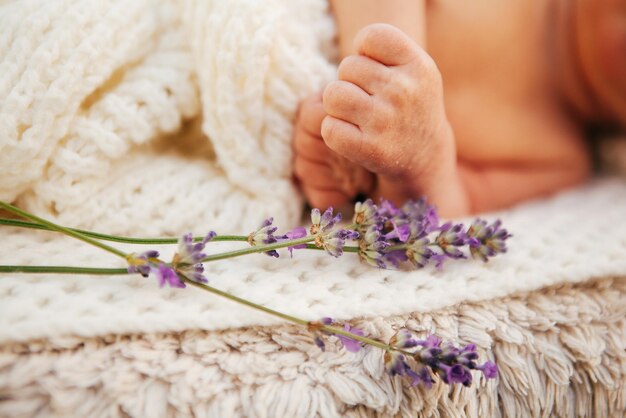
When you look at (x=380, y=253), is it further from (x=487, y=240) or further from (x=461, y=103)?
(x=461, y=103)

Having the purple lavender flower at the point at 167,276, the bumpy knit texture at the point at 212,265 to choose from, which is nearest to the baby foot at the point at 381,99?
the bumpy knit texture at the point at 212,265

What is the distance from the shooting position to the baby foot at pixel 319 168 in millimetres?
623

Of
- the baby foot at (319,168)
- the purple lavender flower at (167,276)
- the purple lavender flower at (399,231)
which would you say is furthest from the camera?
the baby foot at (319,168)

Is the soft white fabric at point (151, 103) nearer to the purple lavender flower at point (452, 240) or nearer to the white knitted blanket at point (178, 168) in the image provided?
the white knitted blanket at point (178, 168)

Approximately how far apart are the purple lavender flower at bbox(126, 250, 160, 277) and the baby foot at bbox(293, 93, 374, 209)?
0.89 ft

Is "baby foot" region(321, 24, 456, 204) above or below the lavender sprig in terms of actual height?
above

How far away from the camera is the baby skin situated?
0.54m

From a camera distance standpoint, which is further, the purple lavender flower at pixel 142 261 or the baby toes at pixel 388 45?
the baby toes at pixel 388 45

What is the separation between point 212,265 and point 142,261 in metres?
0.12

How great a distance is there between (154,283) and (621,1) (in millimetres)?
793

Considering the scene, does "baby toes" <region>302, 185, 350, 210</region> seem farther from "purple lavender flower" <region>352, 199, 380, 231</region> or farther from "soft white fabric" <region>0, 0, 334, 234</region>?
"purple lavender flower" <region>352, 199, 380, 231</region>

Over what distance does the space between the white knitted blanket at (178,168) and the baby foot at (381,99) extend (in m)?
0.11

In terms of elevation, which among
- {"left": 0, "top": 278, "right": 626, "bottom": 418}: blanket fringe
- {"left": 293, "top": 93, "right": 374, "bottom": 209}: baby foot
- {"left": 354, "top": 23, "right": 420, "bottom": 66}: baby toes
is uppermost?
{"left": 354, "top": 23, "right": 420, "bottom": 66}: baby toes

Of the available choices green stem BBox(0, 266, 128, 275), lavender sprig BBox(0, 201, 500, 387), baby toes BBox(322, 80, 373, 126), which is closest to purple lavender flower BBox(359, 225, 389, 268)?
lavender sprig BBox(0, 201, 500, 387)
